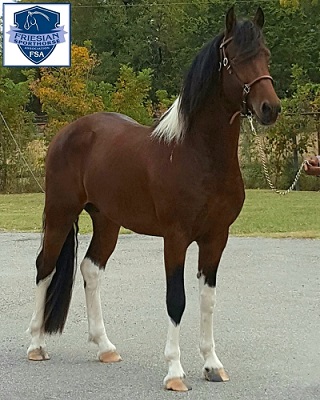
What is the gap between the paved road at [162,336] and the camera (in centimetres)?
418

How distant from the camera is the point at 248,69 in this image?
390cm

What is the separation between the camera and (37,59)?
2277 cm

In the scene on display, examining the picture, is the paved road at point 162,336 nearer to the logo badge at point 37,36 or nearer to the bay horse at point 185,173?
the bay horse at point 185,173

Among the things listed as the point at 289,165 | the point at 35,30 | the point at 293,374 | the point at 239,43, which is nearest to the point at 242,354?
the point at 293,374

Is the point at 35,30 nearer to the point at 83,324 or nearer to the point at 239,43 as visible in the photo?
the point at 83,324

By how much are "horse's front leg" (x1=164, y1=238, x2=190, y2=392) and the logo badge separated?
19.0 m

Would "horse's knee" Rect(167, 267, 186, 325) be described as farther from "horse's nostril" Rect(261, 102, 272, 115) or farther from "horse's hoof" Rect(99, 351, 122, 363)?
"horse's nostril" Rect(261, 102, 272, 115)

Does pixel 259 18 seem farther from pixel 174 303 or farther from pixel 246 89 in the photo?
pixel 174 303

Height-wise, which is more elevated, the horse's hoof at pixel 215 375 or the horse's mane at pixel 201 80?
the horse's mane at pixel 201 80

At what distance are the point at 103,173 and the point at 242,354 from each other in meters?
1.48

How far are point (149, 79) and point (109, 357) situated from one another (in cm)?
2122

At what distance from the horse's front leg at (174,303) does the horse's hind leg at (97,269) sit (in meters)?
0.73

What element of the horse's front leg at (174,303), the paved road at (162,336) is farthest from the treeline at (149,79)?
the horse's front leg at (174,303)

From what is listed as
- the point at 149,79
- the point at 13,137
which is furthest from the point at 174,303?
→ the point at 149,79
